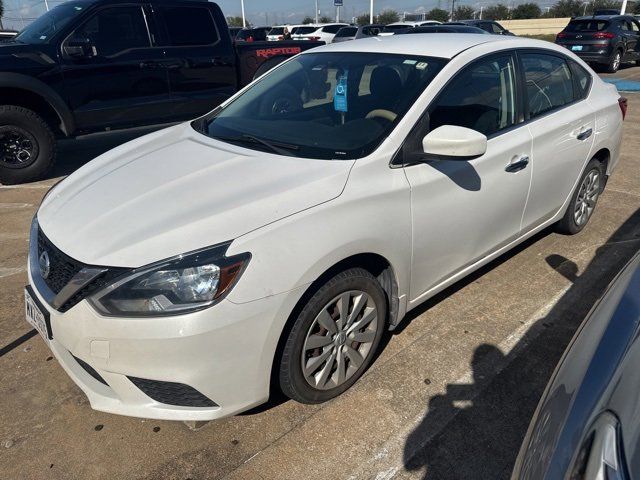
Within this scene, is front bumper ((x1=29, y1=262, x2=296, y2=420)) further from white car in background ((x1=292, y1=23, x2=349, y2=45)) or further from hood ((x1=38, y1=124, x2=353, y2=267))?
white car in background ((x1=292, y1=23, x2=349, y2=45))

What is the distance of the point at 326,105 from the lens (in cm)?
292

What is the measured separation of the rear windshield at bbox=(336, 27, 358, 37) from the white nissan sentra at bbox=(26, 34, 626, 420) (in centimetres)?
1724

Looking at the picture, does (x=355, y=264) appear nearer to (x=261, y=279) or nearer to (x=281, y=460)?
(x=261, y=279)

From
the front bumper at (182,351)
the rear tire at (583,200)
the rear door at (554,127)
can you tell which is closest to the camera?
the front bumper at (182,351)

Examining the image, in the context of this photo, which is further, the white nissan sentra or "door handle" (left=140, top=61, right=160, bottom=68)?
"door handle" (left=140, top=61, right=160, bottom=68)

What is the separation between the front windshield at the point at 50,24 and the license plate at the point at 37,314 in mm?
4519

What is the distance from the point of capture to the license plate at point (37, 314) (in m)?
2.08

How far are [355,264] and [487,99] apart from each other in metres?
1.43

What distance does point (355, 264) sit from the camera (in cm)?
229

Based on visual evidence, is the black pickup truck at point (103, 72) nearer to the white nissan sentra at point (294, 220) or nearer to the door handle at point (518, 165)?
the white nissan sentra at point (294, 220)

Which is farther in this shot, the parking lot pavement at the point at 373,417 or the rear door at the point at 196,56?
the rear door at the point at 196,56

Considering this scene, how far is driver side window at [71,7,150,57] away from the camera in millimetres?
5738

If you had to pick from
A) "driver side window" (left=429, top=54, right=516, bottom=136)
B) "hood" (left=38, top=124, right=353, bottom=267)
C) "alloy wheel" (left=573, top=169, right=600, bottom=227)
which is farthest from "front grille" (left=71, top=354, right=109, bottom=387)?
"alloy wheel" (left=573, top=169, right=600, bottom=227)

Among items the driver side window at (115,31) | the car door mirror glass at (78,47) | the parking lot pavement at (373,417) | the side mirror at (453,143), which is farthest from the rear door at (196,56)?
the side mirror at (453,143)
